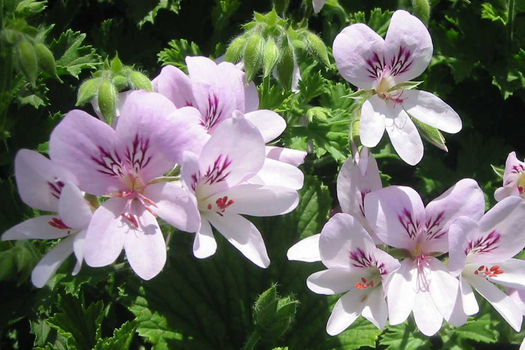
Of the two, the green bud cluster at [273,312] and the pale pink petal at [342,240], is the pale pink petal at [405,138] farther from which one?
the green bud cluster at [273,312]

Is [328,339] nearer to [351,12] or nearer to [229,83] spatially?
[229,83]

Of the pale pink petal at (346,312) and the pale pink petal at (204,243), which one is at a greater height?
the pale pink petal at (204,243)

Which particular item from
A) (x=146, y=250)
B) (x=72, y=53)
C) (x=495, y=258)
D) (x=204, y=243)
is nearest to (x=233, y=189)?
(x=204, y=243)

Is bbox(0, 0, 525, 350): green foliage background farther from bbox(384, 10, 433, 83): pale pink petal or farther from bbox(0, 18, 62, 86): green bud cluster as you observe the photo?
bbox(384, 10, 433, 83): pale pink petal

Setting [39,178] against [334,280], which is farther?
[334,280]

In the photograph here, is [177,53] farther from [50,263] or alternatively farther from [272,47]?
[50,263]

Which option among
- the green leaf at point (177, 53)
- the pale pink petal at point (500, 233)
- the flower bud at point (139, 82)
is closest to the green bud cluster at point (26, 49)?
the flower bud at point (139, 82)
